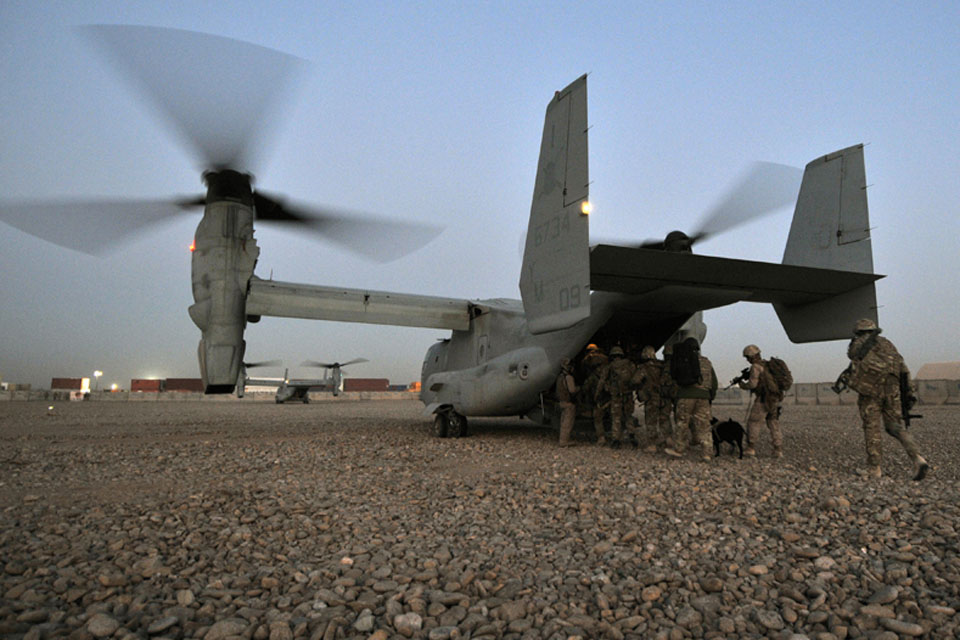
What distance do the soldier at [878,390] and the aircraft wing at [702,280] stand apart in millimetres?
1646

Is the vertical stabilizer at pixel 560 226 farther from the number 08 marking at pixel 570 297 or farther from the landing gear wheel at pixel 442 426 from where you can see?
the landing gear wheel at pixel 442 426

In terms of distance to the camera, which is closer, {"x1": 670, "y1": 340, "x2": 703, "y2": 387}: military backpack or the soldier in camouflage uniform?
{"x1": 670, "y1": 340, "x2": 703, "y2": 387}: military backpack

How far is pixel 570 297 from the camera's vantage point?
643 cm

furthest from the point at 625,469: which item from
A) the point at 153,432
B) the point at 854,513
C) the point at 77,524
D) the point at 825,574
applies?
the point at 153,432

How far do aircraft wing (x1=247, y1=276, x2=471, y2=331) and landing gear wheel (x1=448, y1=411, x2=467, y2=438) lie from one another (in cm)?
204

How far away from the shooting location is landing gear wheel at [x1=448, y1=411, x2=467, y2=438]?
32.6 ft

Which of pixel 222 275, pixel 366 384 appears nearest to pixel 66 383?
pixel 366 384

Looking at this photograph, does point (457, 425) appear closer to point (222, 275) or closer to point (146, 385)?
point (222, 275)

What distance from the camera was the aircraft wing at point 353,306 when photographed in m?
9.56

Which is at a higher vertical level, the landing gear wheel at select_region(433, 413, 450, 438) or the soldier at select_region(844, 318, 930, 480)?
the soldier at select_region(844, 318, 930, 480)

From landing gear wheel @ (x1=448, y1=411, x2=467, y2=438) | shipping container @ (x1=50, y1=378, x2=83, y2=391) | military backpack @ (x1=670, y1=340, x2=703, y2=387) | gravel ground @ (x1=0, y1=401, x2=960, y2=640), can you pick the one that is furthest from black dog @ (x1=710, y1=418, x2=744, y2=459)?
shipping container @ (x1=50, y1=378, x2=83, y2=391)

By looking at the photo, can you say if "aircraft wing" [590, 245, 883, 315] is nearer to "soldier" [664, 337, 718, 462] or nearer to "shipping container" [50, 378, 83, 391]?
"soldier" [664, 337, 718, 462]

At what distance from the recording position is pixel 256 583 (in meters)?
2.87

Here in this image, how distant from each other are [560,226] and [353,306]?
16.9 feet
